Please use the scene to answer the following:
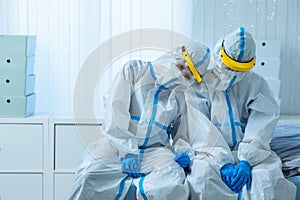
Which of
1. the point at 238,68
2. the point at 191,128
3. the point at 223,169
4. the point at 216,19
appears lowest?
the point at 223,169

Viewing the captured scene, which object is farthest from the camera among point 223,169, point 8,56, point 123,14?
point 123,14

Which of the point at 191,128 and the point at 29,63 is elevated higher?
the point at 29,63

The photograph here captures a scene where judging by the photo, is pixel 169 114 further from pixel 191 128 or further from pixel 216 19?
pixel 216 19

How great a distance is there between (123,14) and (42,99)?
69 cm

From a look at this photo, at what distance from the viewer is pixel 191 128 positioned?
2234 millimetres

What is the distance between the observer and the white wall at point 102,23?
293 centimetres

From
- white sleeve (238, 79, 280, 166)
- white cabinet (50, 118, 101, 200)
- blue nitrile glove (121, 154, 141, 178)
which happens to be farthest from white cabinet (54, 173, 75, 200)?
white sleeve (238, 79, 280, 166)

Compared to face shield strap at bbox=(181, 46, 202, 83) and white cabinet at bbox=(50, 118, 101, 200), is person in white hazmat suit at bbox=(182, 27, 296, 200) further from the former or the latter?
white cabinet at bbox=(50, 118, 101, 200)

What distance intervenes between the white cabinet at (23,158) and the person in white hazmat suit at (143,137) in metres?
0.63

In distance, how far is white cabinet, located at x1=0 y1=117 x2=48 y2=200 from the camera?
2.74 metres

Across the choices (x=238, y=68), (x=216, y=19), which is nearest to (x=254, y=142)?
(x=238, y=68)

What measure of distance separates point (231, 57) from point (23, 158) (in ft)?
4.21

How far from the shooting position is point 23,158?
275cm

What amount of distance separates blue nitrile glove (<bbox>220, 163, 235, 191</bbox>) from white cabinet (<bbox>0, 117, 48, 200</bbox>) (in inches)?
43.3
